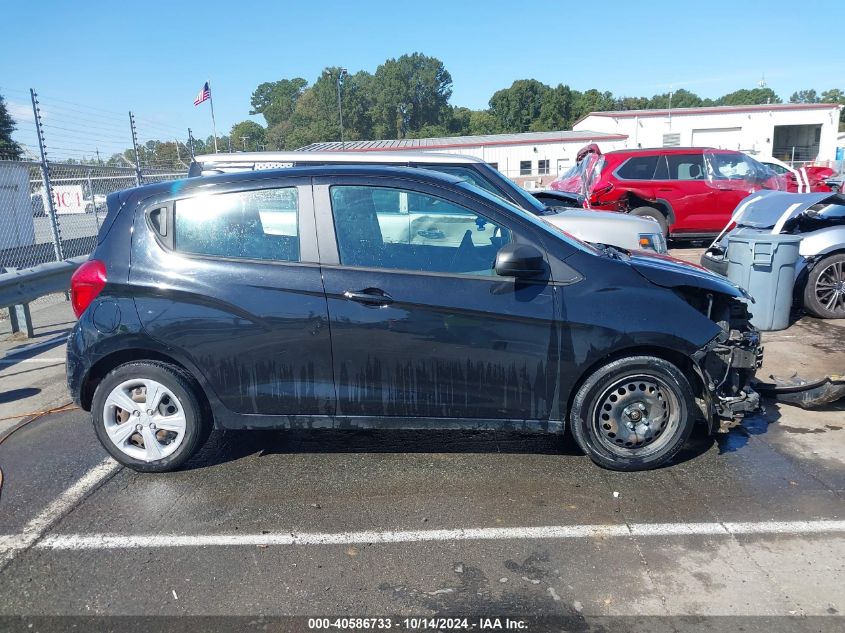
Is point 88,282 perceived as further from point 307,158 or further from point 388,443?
point 307,158

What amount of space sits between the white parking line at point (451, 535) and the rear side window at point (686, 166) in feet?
33.6

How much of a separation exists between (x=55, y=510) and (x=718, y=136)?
148ft

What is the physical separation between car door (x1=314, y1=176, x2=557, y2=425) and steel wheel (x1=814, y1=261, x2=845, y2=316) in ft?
16.7

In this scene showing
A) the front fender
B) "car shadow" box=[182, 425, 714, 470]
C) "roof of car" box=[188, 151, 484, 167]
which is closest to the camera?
"car shadow" box=[182, 425, 714, 470]

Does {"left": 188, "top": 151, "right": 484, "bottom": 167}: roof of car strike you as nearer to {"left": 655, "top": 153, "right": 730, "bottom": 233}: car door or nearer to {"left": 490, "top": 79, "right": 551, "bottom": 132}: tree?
{"left": 655, "top": 153, "right": 730, "bottom": 233}: car door

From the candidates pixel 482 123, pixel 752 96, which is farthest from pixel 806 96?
pixel 482 123

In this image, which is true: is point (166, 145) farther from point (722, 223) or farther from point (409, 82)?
→ point (722, 223)

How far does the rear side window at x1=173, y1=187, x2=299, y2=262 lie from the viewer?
12.7 feet

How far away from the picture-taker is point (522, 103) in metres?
90.4

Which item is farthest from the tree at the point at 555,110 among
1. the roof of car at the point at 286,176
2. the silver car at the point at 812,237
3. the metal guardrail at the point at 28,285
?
the roof of car at the point at 286,176

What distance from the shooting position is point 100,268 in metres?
3.91

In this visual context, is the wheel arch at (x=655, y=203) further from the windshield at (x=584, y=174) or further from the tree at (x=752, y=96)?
the tree at (x=752, y=96)

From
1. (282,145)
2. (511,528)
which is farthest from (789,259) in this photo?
(282,145)

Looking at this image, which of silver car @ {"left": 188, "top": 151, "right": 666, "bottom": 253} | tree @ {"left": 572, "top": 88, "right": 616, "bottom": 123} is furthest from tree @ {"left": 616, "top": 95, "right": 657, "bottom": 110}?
silver car @ {"left": 188, "top": 151, "right": 666, "bottom": 253}
